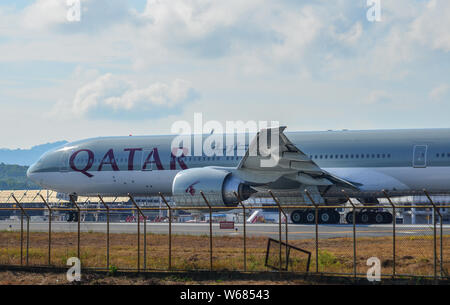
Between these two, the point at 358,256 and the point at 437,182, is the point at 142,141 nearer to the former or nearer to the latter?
the point at 437,182

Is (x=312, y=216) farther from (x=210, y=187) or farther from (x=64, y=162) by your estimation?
(x=64, y=162)

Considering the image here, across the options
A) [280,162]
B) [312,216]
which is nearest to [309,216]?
[312,216]

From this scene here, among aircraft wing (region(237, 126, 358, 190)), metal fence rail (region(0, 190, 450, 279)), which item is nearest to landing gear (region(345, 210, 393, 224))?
aircraft wing (region(237, 126, 358, 190))

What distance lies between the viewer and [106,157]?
3597cm

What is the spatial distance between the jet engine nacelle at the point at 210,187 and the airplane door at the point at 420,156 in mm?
7569

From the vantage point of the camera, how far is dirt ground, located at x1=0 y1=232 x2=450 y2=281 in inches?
693

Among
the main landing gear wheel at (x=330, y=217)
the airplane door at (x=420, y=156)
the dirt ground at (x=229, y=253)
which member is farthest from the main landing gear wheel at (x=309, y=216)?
the dirt ground at (x=229, y=253)

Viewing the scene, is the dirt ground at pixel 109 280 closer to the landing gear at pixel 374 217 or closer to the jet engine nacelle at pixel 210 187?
the jet engine nacelle at pixel 210 187

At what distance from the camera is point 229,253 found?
2016cm

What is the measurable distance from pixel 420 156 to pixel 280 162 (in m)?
6.26

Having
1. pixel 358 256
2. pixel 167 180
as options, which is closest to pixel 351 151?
pixel 167 180

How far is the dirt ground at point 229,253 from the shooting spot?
17594 millimetres

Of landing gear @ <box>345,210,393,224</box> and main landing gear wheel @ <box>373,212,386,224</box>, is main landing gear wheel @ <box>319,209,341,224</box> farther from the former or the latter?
main landing gear wheel @ <box>373,212,386,224</box>

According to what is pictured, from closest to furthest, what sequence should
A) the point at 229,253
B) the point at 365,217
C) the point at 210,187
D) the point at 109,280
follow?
the point at 109,280, the point at 229,253, the point at 210,187, the point at 365,217
